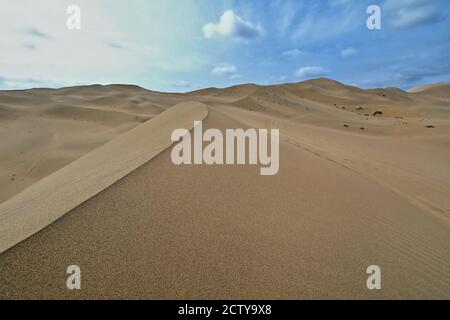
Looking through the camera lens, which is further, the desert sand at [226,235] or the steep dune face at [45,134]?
the steep dune face at [45,134]

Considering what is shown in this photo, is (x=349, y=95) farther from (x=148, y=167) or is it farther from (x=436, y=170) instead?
(x=148, y=167)

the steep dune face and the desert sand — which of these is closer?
the desert sand

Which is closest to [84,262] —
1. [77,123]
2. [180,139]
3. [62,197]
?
[62,197]

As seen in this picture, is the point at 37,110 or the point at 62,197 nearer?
the point at 62,197

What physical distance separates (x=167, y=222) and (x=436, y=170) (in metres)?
6.71

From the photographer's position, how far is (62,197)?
3.01 meters

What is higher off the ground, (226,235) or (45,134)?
(45,134)

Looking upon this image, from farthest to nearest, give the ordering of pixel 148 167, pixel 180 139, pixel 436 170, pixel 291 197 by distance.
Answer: pixel 436 170
pixel 180 139
pixel 148 167
pixel 291 197

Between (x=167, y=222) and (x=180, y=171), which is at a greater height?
(x=180, y=171)

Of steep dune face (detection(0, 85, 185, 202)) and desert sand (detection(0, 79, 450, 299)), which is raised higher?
steep dune face (detection(0, 85, 185, 202))

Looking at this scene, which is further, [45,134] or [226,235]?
[45,134]

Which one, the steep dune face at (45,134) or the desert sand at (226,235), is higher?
the steep dune face at (45,134)
